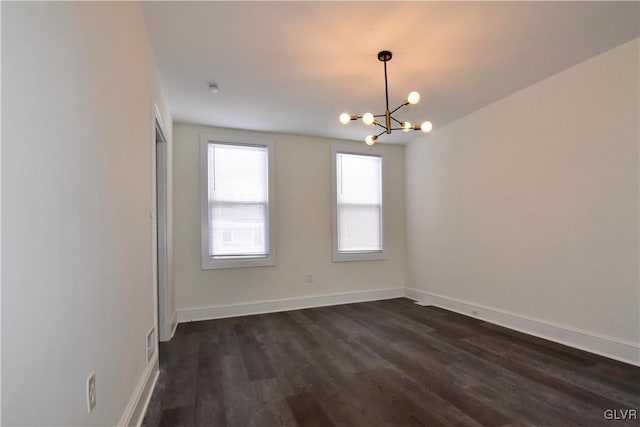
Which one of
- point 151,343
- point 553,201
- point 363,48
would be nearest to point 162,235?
point 151,343

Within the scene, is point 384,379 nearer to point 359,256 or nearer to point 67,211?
point 67,211

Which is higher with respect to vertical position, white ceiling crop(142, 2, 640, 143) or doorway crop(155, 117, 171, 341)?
white ceiling crop(142, 2, 640, 143)

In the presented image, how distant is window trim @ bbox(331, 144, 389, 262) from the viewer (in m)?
4.80

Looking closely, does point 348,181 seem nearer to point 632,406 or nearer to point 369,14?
point 369,14

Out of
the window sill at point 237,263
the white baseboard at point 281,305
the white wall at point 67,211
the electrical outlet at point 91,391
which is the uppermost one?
the white wall at point 67,211

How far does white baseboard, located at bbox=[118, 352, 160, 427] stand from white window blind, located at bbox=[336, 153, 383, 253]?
307cm

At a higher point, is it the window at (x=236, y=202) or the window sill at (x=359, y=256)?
the window at (x=236, y=202)

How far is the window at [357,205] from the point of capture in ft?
16.0

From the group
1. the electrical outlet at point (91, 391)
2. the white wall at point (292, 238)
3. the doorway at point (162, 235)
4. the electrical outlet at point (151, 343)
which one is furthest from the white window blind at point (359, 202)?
the electrical outlet at point (91, 391)

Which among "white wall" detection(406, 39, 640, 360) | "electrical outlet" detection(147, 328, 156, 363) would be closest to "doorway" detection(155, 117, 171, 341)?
"electrical outlet" detection(147, 328, 156, 363)

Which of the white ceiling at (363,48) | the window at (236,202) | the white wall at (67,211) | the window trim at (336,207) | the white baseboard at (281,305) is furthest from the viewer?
the window trim at (336,207)

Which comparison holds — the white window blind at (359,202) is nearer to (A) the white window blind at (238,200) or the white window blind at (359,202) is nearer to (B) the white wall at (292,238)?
(B) the white wall at (292,238)

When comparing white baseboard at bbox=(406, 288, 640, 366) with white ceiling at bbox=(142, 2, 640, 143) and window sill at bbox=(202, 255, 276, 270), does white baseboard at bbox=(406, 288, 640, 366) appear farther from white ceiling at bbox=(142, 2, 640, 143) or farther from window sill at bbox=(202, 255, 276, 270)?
window sill at bbox=(202, 255, 276, 270)

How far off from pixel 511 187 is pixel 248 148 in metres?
3.39
